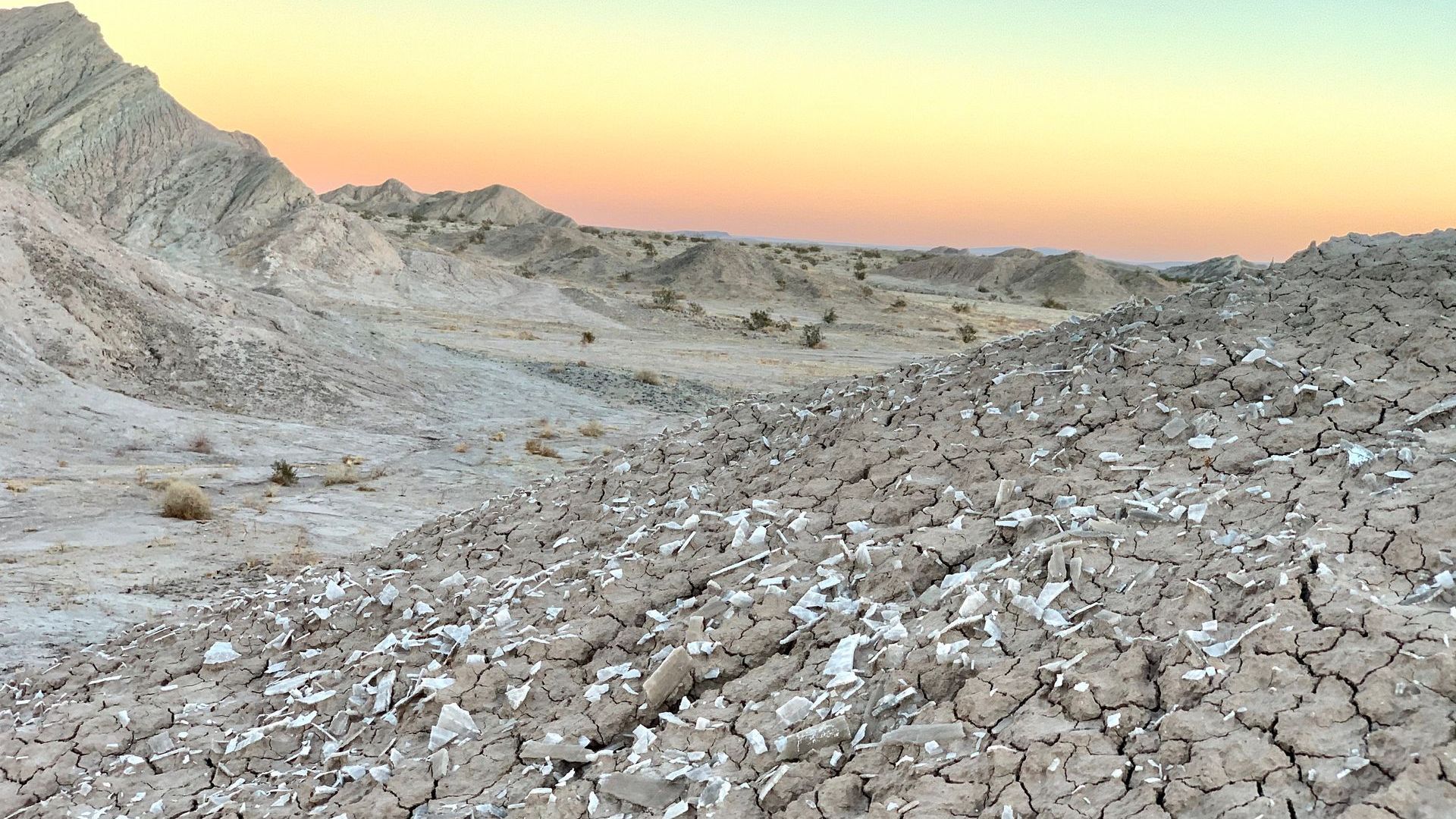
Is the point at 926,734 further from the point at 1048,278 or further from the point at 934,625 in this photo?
the point at 1048,278

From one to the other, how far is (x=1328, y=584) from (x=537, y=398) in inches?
641

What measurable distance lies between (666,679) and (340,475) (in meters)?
9.11

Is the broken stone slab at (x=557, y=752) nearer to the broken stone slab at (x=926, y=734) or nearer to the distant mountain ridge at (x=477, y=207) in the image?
the broken stone slab at (x=926, y=734)

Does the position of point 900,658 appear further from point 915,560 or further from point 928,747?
point 915,560

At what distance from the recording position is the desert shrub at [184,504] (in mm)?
9812

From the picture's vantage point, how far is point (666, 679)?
12.8 feet

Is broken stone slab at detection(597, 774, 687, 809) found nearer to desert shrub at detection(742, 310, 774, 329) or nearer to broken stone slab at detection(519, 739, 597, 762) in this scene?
broken stone slab at detection(519, 739, 597, 762)

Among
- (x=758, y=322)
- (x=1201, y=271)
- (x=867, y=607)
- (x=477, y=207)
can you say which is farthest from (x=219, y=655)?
(x=477, y=207)

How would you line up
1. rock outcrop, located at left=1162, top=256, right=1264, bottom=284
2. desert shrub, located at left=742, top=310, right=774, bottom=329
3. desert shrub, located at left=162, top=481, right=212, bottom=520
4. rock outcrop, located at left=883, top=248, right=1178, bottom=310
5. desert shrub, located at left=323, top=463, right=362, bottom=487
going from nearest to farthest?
desert shrub, located at left=162, top=481, right=212, bottom=520, desert shrub, located at left=323, top=463, right=362, bottom=487, desert shrub, located at left=742, top=310, right=774, bottom=329, rock outcrop, located at left=883, top=248, right=1178, bottom=310, rock outcrop, located at left=1162, top=256, right=1264, bottom=284

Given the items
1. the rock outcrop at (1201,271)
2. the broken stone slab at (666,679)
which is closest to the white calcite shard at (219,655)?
the broken stone slab at (666,679)

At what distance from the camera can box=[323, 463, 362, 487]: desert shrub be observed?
38.8ft

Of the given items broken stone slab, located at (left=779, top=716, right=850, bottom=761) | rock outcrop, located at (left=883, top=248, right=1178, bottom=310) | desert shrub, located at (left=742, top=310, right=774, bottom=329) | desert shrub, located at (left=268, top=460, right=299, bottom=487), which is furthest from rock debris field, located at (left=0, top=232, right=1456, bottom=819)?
rock outcrop, located at (left=883, top=248, right=1178, bottom=310)

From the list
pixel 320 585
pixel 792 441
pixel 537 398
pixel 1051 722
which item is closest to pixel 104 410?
pixel 537 398

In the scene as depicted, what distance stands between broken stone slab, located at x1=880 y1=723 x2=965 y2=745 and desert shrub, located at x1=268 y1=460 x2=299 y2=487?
33.3 ft
